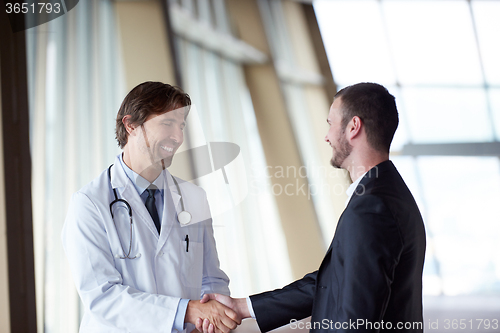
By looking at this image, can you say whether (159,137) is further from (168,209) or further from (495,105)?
(495,105)

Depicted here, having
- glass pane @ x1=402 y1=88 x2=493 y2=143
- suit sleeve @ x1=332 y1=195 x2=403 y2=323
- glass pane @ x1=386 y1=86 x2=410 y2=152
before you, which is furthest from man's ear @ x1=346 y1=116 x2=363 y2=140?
glass pane @ x1=402 y1=88 x2=493 y2=143

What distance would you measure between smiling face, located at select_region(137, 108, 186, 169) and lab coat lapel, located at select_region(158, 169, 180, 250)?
87 millimetres

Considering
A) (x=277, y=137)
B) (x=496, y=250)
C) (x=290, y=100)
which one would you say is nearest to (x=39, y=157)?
(x=277, y=137)

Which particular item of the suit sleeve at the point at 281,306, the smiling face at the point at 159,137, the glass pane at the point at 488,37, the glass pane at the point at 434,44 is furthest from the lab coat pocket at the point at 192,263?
→ the glass pane at the point at 488,37

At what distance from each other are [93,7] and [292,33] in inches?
57.1

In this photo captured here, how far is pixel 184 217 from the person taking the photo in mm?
1541

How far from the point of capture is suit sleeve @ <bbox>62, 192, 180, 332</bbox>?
1306 millimetres

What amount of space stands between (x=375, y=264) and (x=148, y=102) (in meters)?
1.06

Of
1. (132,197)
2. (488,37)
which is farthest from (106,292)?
(488,37)

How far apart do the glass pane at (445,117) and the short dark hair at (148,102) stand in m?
2.04

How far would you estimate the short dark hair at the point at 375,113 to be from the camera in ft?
4.23

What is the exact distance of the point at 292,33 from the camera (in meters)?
2.97

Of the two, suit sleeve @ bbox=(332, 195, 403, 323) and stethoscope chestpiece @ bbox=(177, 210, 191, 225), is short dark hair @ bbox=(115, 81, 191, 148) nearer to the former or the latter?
stethoscope chestpiece @ bbox=(177, 210, 191, 225)

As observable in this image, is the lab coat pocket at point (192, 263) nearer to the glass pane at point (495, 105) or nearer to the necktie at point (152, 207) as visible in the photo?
the necktie at point (152, 207)
